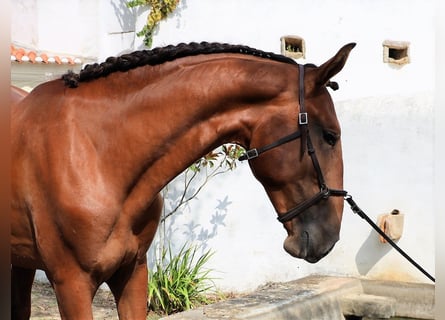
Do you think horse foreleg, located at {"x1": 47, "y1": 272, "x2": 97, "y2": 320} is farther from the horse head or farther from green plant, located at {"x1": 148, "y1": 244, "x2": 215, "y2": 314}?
green plant, located at {"x1": 148, "y1": 244, "x2": 215, "y2": 314}

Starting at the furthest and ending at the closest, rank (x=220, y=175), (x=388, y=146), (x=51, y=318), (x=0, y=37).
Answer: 1. (x=220, y=175)
2. (x=388, y=146)
3. (x=51, y=318)
4. (x=0, y=37)

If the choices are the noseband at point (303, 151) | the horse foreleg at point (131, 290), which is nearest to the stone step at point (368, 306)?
the horse foreleg at point (131, 290)

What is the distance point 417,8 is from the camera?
5.54 m

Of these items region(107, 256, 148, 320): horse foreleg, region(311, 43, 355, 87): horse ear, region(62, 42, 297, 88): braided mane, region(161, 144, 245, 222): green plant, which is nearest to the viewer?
region(311, 43, 355, 87): horse ear

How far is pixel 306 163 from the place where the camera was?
85.8 inches

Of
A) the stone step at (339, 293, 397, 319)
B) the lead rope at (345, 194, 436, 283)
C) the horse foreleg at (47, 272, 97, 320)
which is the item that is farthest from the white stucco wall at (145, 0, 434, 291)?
the horse foreleg at (47, 272, 97, 320)

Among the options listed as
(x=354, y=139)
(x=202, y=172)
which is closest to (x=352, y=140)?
(x=354, y=139)

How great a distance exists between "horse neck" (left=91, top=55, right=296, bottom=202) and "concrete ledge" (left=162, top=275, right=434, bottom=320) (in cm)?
183

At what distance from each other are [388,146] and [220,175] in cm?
172

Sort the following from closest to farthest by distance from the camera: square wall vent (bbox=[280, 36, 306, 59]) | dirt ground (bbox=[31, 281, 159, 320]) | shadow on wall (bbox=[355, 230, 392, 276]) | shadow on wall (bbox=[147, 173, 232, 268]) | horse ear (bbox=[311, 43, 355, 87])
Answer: horse ear (bbox=[311, 43, 355, 87])
dirt ground (bbox=[31, 281, 159, 320])
shadow on wall (bbox=[355, 230, 392, 276])
square wall vent (bbox=[280, 36, 306, 59])
shadow on wall (bbox=[147, 173, 232, 268])

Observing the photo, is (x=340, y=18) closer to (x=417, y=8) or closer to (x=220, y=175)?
(x=417, y=8)

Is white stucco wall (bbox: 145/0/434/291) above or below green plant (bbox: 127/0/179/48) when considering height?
below

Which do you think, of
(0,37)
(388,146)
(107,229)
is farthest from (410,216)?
(0,37)

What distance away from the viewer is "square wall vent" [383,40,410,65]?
221 inches
